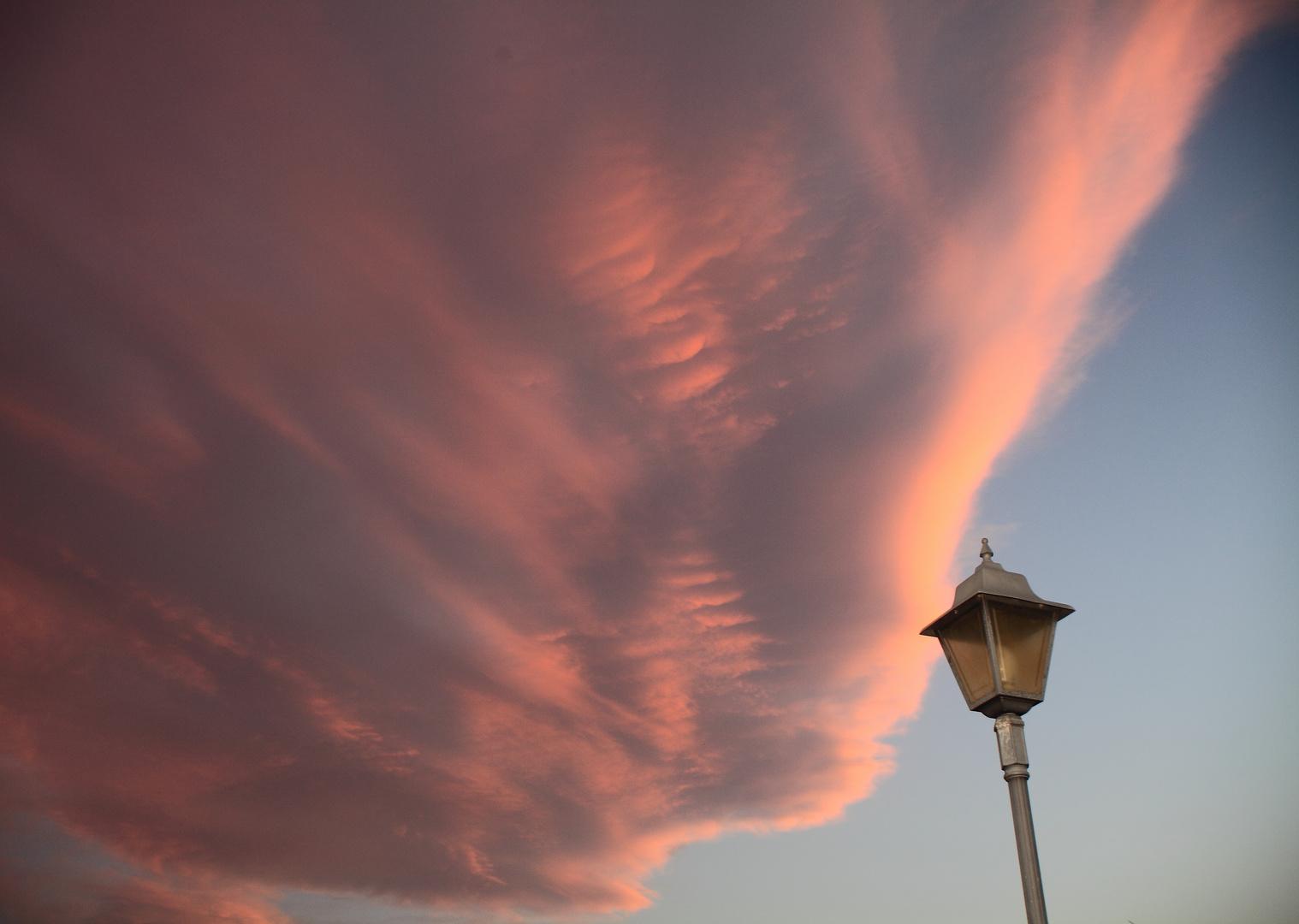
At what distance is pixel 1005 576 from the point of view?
7.47 m

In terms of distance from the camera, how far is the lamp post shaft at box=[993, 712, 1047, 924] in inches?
251

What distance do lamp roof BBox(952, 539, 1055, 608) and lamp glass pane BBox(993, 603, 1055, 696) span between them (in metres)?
0.15

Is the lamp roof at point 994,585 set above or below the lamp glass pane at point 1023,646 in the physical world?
above

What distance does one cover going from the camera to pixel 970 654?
756 centimetres

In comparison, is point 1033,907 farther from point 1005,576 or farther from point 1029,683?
point 1005,576

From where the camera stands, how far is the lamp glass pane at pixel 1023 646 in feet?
23.7

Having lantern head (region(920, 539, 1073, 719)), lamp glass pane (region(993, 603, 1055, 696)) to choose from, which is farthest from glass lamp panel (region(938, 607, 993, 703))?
lamp glass pane (region(993, 603, 1055, 696))

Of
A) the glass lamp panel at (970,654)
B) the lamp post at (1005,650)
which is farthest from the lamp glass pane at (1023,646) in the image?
the glass lamp panel at (970,654)

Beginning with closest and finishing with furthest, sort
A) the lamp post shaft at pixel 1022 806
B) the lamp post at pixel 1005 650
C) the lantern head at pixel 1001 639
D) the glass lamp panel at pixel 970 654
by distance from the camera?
the lamp post shaft at pixel 1022 806 < the lamp post at pixel 1005 650 < the lantern head at pixel 1001 639 < the glass lamp panel at pixel 970 654

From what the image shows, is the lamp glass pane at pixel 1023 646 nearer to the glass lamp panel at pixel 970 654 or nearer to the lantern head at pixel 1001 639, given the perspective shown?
the lantern head at pixel 1001 639

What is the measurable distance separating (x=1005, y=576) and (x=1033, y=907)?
9.16 feet

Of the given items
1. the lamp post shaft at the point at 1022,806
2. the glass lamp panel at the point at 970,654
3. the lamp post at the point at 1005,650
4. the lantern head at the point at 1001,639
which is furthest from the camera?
the glass lamp panel at the point at 970,654

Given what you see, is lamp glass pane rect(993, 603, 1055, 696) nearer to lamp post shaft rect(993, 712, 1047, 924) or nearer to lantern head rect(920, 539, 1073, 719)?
lantern head rect(920, 539, 1073, 719)

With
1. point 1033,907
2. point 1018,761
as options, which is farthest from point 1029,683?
point 1033,907
